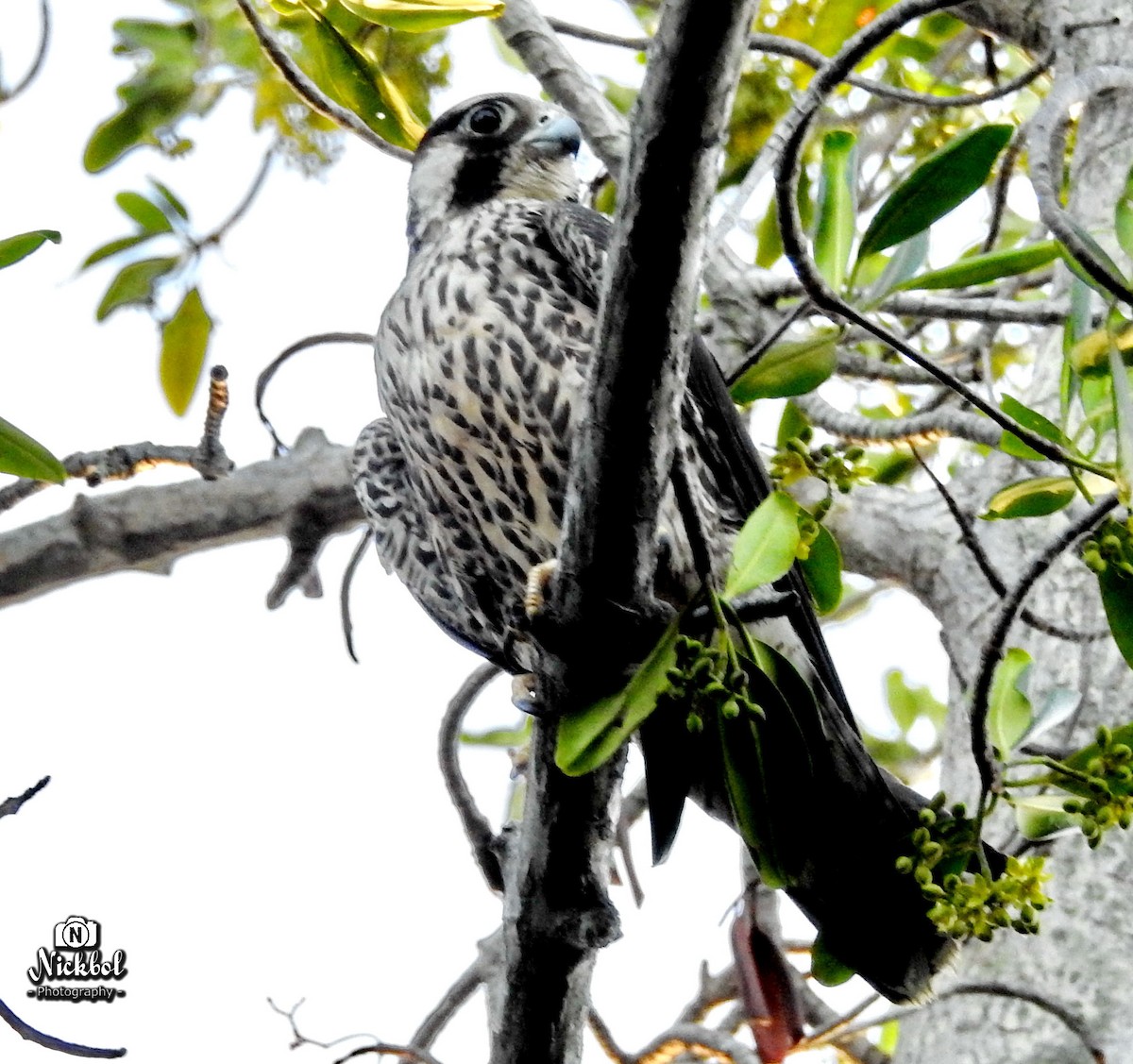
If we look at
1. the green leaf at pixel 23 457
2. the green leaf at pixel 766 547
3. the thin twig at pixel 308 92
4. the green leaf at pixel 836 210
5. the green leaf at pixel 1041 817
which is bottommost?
the green leaf at pixel 1041 817

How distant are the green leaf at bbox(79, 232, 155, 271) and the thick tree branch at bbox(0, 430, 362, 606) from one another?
0.51 m

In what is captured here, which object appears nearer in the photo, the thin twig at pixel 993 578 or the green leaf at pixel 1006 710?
the green leaf at pixel 1006 710

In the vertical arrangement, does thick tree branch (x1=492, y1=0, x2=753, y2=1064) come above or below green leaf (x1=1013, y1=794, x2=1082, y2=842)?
above

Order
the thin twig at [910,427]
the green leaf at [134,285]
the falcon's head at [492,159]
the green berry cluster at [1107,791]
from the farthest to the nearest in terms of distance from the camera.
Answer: the green leaf at [134,285], the falcon's head at [492,159], the thin twig at [910,427], the green berry cluster at [1107,791]

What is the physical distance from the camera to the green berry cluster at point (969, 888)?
1472 mm

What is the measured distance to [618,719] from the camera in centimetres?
148

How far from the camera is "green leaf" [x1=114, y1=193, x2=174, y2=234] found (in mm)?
3170

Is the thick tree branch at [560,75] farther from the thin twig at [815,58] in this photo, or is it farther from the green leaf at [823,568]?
the green leaf at [823,568]

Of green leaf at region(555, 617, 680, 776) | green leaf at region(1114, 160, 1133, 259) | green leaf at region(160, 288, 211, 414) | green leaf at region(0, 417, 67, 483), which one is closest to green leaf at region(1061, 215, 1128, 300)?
green leaf at region(1114, 160, 1133, 259)

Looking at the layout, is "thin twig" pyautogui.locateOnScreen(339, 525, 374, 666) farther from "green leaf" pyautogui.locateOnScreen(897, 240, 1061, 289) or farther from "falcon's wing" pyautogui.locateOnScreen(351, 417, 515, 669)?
"green leaf" pyautogui.locateOnScreen(897, 240, 1061, 289)

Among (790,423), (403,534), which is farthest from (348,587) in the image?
(790,423)

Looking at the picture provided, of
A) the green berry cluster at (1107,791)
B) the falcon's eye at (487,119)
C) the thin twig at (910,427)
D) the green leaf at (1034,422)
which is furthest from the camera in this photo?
the falcon's eye at (487,119)

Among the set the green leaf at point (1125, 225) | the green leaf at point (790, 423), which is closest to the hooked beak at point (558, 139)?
the green leaf at point (790, 423)

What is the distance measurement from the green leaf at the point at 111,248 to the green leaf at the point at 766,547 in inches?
83.8
